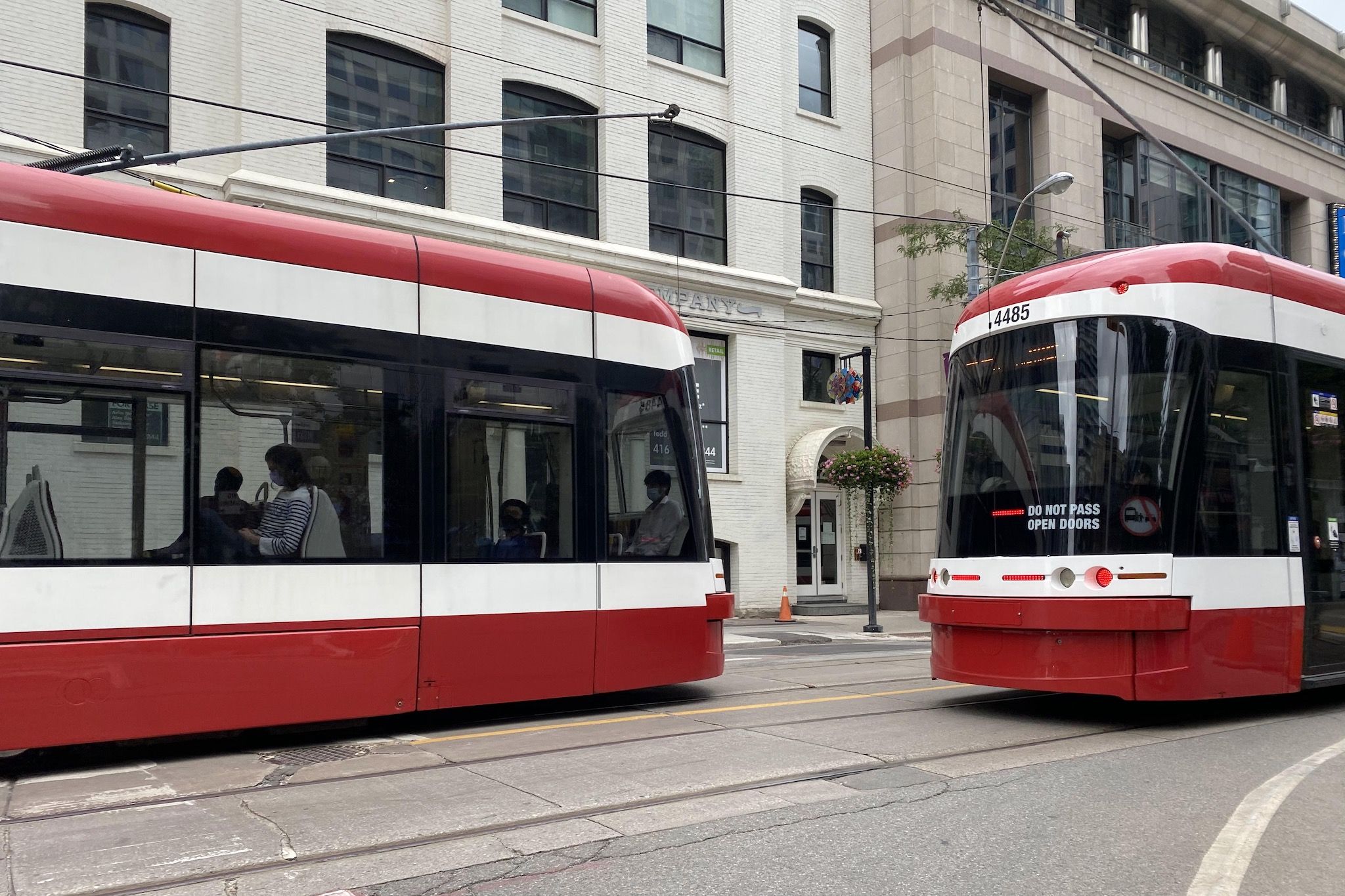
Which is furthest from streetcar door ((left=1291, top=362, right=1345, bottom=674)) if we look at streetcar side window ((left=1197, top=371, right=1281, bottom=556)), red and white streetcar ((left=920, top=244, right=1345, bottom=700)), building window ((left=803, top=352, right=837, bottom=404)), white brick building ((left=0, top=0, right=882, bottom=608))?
building window ((left=803, top=352, right=837, bottom=404))

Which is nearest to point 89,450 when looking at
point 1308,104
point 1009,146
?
point 1009,146

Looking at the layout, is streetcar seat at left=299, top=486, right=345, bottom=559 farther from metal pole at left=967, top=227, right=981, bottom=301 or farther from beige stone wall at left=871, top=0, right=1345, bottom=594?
beige stone wall at left=871, top=0, right=1345, bottom=594

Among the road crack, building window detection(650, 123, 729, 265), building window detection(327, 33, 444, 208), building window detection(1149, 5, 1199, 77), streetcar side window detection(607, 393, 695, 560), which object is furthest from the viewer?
building window detection(1149, 5, 1199, 77)

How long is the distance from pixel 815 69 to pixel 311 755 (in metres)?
21.2

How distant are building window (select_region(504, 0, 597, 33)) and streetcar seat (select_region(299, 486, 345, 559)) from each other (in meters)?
14.8

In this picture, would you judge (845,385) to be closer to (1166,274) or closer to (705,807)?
(1166,274)

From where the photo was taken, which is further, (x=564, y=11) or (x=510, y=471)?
(x=564, y=11)

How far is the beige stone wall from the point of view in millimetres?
24406

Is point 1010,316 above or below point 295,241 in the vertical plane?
below

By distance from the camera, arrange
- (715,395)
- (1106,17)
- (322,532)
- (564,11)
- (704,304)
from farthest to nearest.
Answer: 1. (1106,17)
2. (715,395)
3. (704,304)
4. (564,11)
5. (322,532)

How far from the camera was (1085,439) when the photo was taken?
320 inches

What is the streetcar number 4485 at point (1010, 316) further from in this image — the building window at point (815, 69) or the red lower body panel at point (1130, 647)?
the building window at point (815, 69)

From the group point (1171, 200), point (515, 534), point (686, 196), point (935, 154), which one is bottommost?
point (515, 534)

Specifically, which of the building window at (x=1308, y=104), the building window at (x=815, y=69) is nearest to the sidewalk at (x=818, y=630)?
the building window at (x=815, y=69)
